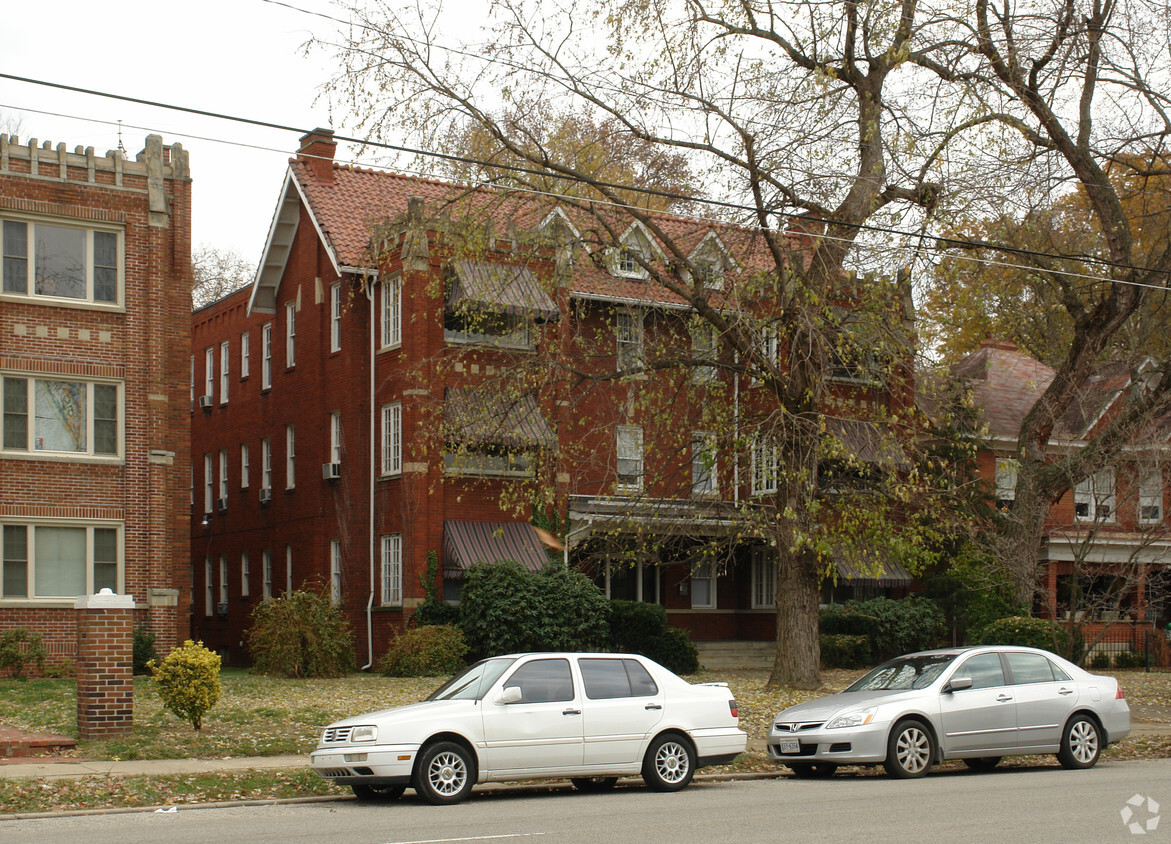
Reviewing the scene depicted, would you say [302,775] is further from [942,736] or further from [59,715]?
[942,736]

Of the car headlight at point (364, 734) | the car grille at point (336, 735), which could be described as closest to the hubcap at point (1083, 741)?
the car headlight at point (364, 734)

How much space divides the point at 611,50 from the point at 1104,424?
22.7m

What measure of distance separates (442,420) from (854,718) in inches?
503

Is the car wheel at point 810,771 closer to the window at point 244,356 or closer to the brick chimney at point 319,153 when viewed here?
the brick chimney at point 319,153

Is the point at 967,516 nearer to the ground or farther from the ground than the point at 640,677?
farther from the ground

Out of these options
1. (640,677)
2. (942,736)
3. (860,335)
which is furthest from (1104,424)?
(640,677)

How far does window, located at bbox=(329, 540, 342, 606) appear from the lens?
1293 inches

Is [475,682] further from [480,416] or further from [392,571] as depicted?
[392,571]

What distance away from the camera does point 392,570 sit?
30828 mm

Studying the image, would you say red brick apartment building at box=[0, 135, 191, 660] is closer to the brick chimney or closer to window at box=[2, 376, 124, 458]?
window at box=[2, 376, 124, 458]

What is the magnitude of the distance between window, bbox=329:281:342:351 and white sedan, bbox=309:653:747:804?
66.4 ft

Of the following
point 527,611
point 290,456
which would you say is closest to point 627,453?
point 527,611

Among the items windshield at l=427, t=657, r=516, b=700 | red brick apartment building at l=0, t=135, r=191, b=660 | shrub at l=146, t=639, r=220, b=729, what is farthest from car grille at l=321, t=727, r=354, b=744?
red brick apartment building at l=0, t=135, r=191, b=660

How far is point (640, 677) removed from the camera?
1438cm
